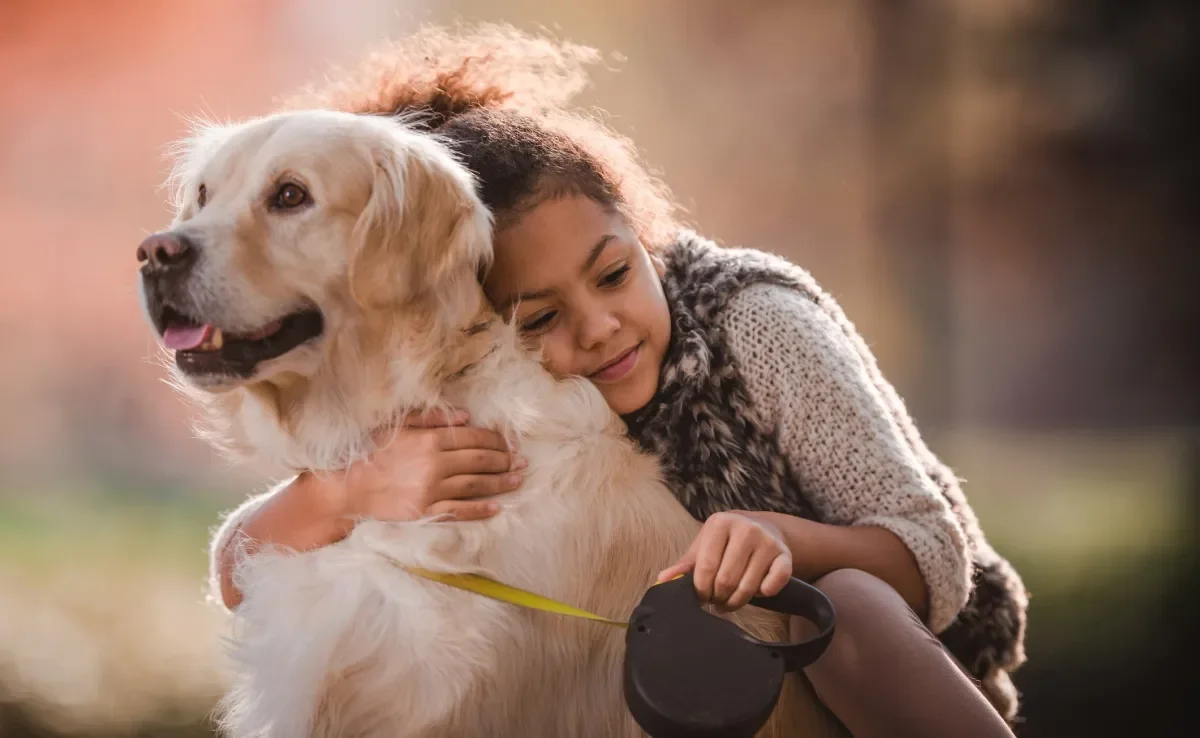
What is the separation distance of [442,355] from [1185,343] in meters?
3.19

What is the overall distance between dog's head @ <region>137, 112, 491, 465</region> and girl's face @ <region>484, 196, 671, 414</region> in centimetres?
9

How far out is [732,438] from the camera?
4.17 ft

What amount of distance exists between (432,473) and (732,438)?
1.35 feet

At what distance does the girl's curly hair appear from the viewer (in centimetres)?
127

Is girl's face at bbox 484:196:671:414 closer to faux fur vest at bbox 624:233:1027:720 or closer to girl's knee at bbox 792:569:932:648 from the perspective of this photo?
faux fur vest at bbox 624:233:1027:720

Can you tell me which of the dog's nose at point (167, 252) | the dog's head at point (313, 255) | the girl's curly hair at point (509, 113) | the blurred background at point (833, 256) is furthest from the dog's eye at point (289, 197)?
the blurred background at point (833, 256)

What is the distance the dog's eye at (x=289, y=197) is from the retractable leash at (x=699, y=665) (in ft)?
1.95

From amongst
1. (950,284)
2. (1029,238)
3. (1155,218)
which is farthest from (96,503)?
(1155,218)

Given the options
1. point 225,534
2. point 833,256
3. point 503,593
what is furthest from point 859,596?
point 833,256

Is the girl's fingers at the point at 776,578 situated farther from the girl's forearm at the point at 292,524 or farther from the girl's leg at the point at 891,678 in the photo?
the girl's forearm at the point at 292,524

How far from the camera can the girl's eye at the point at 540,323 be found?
127cm

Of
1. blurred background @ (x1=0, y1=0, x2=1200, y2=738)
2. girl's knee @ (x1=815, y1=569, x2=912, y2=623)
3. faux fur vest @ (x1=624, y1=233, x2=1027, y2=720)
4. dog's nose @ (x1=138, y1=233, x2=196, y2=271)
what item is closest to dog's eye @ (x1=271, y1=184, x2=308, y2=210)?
dog's nose @ (x1=138, y1=233, x2=196, y2=271)

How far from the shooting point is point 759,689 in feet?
2.77

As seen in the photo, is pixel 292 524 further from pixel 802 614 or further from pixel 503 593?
pixel 802 614
